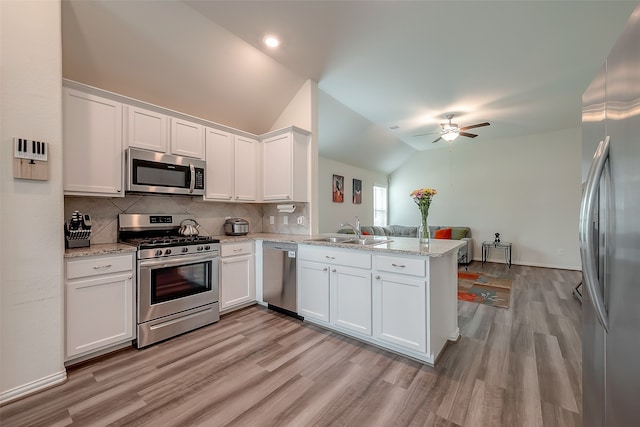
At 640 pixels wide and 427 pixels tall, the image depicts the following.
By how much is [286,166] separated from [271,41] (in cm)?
139

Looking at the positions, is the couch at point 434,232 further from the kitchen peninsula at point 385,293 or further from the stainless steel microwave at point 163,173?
the stainless steel microwave at point 163,173

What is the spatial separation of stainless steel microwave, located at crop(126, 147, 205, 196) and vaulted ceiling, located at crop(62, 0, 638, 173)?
2.69ft

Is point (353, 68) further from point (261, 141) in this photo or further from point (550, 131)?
point (550, 131)

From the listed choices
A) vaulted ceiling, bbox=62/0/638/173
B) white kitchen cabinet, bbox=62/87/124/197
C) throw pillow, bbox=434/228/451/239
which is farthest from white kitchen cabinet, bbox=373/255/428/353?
throw pillow, bbox=434/228/451/239

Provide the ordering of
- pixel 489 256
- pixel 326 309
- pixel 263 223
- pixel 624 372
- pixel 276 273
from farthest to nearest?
pixel 489 256, pixel 263 223, pixel 276 273, pixel 326 309, pixel 624 372

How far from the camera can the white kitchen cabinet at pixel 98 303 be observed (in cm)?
208

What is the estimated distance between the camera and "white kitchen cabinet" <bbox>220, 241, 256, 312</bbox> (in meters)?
3.11

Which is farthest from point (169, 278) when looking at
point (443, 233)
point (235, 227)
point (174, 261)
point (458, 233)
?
point (458, 233)

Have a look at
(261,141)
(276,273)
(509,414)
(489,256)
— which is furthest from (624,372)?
(489,256)

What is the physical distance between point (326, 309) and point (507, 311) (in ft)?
7.65

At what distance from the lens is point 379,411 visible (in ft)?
5.49

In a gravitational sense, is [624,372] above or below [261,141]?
below

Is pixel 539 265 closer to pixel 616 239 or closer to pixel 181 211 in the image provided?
pixel 616 239

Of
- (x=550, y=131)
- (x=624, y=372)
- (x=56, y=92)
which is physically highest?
(x=550, y=131)
